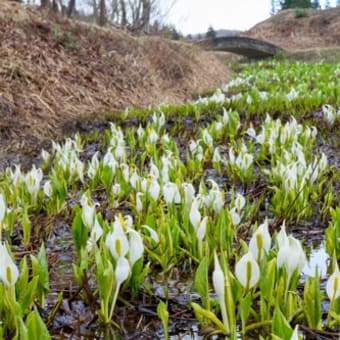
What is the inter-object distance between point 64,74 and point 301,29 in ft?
133

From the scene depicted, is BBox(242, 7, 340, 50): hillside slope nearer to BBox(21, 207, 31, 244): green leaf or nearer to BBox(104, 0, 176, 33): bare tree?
BBox(104, 0, 176, 33): bare tree

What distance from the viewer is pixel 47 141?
6.23 meters

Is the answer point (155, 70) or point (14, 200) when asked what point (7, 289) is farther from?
point (155, 70)

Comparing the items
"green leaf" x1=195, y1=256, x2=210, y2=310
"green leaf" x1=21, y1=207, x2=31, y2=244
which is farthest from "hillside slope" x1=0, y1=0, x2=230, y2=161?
"green leaf" x1=195, y1=256, x2=210, y2=310

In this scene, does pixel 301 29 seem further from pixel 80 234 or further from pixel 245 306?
pixel 245 306

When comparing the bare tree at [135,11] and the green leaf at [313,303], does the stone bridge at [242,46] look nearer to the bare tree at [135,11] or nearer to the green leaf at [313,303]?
the bare tree at [135,11]

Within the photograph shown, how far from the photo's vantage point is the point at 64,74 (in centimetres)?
872

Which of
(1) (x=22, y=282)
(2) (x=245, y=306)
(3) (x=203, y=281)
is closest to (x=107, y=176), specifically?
(1) (x=22, y=282)

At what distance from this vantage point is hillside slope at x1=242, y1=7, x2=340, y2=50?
41844mm

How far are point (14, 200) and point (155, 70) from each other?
433 inches

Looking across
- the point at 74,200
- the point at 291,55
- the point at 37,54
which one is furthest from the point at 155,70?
the point at 291,55

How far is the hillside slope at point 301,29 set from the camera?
1647 inches

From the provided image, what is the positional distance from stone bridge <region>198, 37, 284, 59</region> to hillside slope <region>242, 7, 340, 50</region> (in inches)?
432

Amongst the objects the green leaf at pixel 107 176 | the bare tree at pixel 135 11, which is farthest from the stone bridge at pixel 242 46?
the green leaf at pixel 107 176
